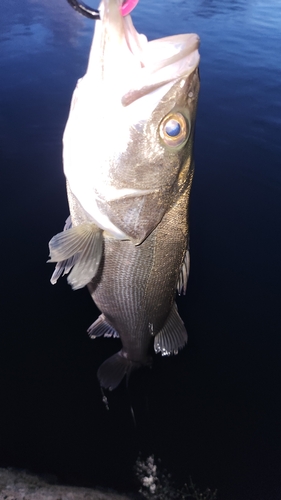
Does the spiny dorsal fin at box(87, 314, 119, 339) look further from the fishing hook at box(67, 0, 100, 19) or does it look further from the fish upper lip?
the fishing hook at box(67, 0, 100, 19)

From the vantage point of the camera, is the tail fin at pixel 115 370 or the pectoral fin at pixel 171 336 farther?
the tail fin at pixel 115 370

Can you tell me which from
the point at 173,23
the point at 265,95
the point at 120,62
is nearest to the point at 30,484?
the point at 120,62

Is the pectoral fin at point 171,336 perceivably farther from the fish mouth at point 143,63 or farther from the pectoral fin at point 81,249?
the fish mouth at point 143,63

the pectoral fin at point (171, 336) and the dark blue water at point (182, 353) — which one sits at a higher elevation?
the pectoral fin at point (171, 336)

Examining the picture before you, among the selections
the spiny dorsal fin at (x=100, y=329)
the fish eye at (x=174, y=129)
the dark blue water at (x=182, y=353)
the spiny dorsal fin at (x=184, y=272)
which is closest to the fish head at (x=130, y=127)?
the fish eye at (x=174, y=129)

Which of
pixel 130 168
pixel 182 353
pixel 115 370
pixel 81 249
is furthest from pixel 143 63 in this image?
pixel 182 353

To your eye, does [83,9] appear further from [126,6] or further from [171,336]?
[171,336]

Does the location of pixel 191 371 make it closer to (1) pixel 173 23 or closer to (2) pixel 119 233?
(2) pixel 119 233
